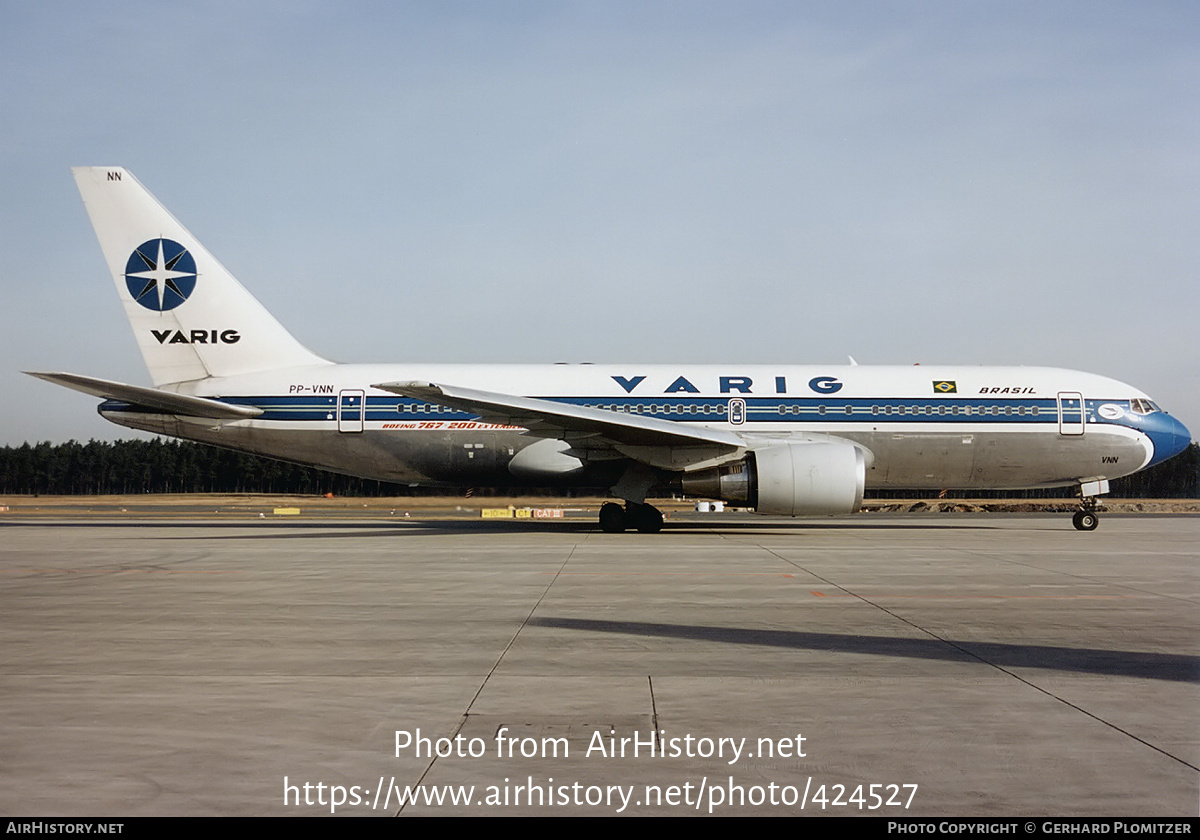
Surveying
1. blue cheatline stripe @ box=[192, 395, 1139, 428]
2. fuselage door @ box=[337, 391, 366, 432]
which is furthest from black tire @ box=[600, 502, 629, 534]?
fuselage door @ box=[337, 391, 366, 432]

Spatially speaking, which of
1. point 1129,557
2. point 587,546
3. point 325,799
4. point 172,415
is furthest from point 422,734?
point 172,415

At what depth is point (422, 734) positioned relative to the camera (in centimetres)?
421

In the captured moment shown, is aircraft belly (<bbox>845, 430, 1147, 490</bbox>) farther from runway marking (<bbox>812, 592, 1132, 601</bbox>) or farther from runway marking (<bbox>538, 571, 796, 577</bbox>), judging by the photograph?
runway marking (<bbox>812, 592, 1132, 601</bbox>)

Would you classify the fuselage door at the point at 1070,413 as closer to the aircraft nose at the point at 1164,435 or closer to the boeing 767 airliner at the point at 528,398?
the boeing 767 airliner at the point at 528,398

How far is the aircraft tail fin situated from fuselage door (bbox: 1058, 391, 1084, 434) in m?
17.1

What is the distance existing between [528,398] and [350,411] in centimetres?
390

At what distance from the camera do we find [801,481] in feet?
56.9

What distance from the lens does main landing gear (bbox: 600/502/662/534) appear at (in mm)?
19516

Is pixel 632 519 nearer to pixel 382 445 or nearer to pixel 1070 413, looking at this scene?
pixel 382 445

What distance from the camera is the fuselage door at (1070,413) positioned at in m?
20.6

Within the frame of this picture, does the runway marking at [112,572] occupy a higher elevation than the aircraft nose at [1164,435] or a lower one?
lower

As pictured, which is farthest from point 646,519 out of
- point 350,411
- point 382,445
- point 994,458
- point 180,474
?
point 180,474

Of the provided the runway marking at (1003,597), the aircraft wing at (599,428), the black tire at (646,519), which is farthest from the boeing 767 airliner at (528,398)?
the runway marking at (1003,597)

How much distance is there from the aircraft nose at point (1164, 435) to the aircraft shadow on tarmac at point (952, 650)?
675 inches
